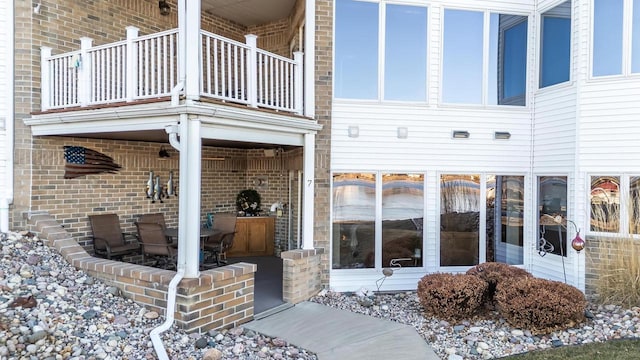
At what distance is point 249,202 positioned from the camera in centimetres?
1064

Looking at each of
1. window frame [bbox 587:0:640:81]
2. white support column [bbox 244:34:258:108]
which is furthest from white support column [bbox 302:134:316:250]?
window frame [bbox 587:0:640:81]

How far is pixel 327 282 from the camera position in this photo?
8086mm

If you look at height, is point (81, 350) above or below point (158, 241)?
below

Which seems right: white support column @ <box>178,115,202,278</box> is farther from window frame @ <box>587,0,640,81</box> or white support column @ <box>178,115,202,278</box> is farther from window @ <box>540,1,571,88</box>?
window frame @ <box>587,0,640,81</box>

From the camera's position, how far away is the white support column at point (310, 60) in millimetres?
7750

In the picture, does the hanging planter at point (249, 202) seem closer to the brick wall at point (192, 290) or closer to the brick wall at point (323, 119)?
the brick wall at point (323, 119)

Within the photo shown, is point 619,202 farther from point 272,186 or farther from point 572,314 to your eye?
point 272,186

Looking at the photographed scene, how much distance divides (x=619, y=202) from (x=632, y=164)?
687 mm

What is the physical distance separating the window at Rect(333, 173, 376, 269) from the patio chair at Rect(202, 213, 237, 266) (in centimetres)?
224

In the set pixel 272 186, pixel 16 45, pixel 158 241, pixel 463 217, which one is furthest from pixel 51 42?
pixel 463 217

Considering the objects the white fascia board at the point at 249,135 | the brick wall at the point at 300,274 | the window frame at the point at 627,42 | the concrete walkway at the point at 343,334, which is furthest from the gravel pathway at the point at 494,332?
the window frame at the point at 627,42

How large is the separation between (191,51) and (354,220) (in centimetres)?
426

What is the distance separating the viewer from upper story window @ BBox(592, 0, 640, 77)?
7383mm

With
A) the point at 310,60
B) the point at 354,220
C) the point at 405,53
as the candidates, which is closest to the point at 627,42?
the point at 405,53
